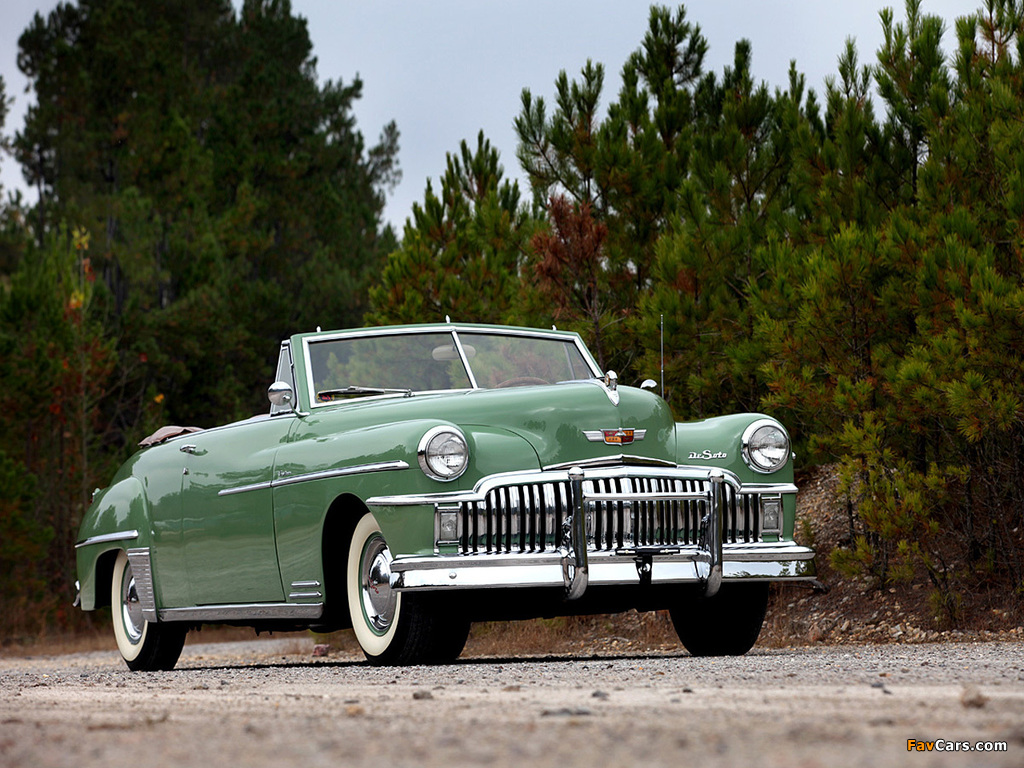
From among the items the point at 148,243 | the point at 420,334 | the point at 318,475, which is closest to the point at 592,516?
the point at 318,475

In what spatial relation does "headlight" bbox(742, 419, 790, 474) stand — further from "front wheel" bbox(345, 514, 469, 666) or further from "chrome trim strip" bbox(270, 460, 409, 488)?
"chrome trim strip" bbox(270, 460, 409, 488)

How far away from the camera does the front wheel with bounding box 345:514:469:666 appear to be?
282 inches

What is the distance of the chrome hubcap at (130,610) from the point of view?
9727 mm


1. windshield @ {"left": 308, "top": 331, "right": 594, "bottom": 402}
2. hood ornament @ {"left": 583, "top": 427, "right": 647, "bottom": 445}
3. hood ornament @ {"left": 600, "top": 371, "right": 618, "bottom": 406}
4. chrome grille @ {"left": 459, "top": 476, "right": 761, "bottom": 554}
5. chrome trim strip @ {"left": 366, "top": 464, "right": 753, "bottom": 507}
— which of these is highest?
windshield @ {"left": 308, "top": 331, "right": 594, "bottom": 402}

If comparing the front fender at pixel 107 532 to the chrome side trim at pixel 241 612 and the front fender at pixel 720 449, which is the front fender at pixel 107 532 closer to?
the chrome side trim at pixel 241 612

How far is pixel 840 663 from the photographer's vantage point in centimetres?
675

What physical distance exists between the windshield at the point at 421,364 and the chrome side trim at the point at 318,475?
641 mm

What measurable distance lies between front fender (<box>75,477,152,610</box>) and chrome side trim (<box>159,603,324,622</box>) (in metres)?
0.59

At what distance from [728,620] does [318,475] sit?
2512 mm

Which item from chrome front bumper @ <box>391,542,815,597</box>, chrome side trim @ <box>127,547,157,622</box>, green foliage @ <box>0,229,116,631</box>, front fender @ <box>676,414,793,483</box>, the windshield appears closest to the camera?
chrome front bumper @ <box>391,542,815,597</box>

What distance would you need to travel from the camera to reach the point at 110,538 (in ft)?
32.3

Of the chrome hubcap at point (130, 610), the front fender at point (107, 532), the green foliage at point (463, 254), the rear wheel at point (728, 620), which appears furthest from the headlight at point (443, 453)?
the green foliage at point (463, 254)

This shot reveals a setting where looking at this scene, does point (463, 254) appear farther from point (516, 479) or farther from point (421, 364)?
point (516, 479)

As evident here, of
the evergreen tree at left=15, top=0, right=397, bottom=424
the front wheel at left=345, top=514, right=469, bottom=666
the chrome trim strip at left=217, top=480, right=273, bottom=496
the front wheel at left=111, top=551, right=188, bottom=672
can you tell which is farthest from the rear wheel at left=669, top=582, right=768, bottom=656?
the evergreen tree at left=15, top=0, right=397, bottom=424
